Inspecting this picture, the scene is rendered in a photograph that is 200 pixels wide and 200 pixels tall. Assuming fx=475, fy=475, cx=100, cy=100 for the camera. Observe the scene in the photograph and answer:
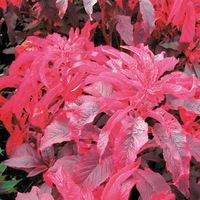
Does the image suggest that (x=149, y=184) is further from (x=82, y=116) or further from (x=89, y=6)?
(x=89, y=6)

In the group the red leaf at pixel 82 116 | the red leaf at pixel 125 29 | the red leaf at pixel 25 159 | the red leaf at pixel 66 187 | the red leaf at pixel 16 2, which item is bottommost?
the red leaf at pixel 25 159

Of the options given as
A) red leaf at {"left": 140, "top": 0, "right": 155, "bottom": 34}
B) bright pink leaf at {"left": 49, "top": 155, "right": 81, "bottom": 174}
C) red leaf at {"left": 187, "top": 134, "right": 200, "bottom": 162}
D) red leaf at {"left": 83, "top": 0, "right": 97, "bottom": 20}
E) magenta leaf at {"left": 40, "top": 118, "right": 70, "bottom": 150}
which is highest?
red leaf at {"left": 83, "top": 0, "right": 97, "bottom": 20}

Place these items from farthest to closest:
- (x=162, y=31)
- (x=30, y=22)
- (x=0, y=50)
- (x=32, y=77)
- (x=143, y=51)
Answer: (x=0, y=50)
(x=30, y=22)
(x=162, y=31)
(x=32, y=77)
(x=143, y=51)

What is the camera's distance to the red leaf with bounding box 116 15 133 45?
5.14ft

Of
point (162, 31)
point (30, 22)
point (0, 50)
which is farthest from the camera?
point (0, 50)

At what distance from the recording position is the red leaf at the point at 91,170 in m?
1.05

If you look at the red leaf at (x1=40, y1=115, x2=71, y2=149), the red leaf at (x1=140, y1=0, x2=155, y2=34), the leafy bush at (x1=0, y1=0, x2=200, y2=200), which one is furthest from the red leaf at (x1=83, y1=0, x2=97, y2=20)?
the red leaf at (x1=40, y1=115, x2=71, y2=149)

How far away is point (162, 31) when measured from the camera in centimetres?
172

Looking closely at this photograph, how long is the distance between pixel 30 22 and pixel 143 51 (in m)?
0.93

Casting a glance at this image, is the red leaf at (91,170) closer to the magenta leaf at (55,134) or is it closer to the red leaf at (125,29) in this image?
the magenta leaf at (55,134)

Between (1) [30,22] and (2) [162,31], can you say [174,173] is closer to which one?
(2) [162,31]

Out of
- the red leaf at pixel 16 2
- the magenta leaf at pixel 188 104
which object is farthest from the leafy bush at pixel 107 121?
the red leaf at pixel 16 2

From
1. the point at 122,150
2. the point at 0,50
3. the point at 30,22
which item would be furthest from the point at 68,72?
the point at 0,50

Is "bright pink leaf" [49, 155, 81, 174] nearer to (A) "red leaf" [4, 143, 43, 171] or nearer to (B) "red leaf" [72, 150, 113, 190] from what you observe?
(B) "red leaf" [72, 150, 113, 190]
